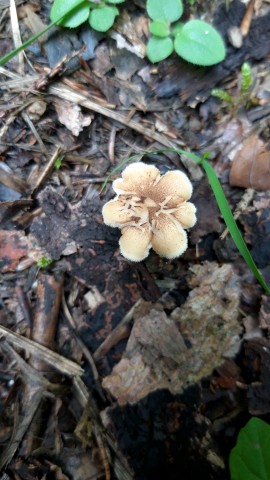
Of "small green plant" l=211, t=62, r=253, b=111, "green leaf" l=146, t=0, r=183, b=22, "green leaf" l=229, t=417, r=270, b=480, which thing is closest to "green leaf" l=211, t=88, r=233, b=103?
"small green plant" l=211, t=62, r=253, b=111

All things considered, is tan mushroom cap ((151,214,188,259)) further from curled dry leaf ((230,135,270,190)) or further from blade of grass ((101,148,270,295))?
curled dry leaf ((230,135,270,190))

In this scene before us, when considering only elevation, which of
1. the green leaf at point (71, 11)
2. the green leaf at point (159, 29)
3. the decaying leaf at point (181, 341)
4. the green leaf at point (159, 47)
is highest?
the green leaf at point (71, 11)

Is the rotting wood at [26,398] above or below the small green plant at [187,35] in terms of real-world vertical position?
below

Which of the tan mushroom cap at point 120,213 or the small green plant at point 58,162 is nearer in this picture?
the tan mushroom cap at point 120,213

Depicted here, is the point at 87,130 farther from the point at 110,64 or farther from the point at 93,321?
the point at 93,321

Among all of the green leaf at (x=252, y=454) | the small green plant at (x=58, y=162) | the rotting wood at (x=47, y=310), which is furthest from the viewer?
the small green plant at (x=58, y=162)

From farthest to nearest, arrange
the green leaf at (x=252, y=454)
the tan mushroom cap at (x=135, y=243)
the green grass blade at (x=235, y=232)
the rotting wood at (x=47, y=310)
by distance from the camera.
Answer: the rotting wood at (x=47, y=310) → the tan mushroom cap at (x=135, y=243) → the green grass blade at (x=235, y=232) → the green leaf at (x=252, y=454)

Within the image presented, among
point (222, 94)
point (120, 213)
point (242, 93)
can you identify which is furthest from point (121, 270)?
point (242, 93)

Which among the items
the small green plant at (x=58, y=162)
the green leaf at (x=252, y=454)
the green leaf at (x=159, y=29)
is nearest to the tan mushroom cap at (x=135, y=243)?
the small green plant at (x=58, y=162)

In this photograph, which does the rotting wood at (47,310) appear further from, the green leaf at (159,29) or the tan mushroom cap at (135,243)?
the green leaf at (159,29)
